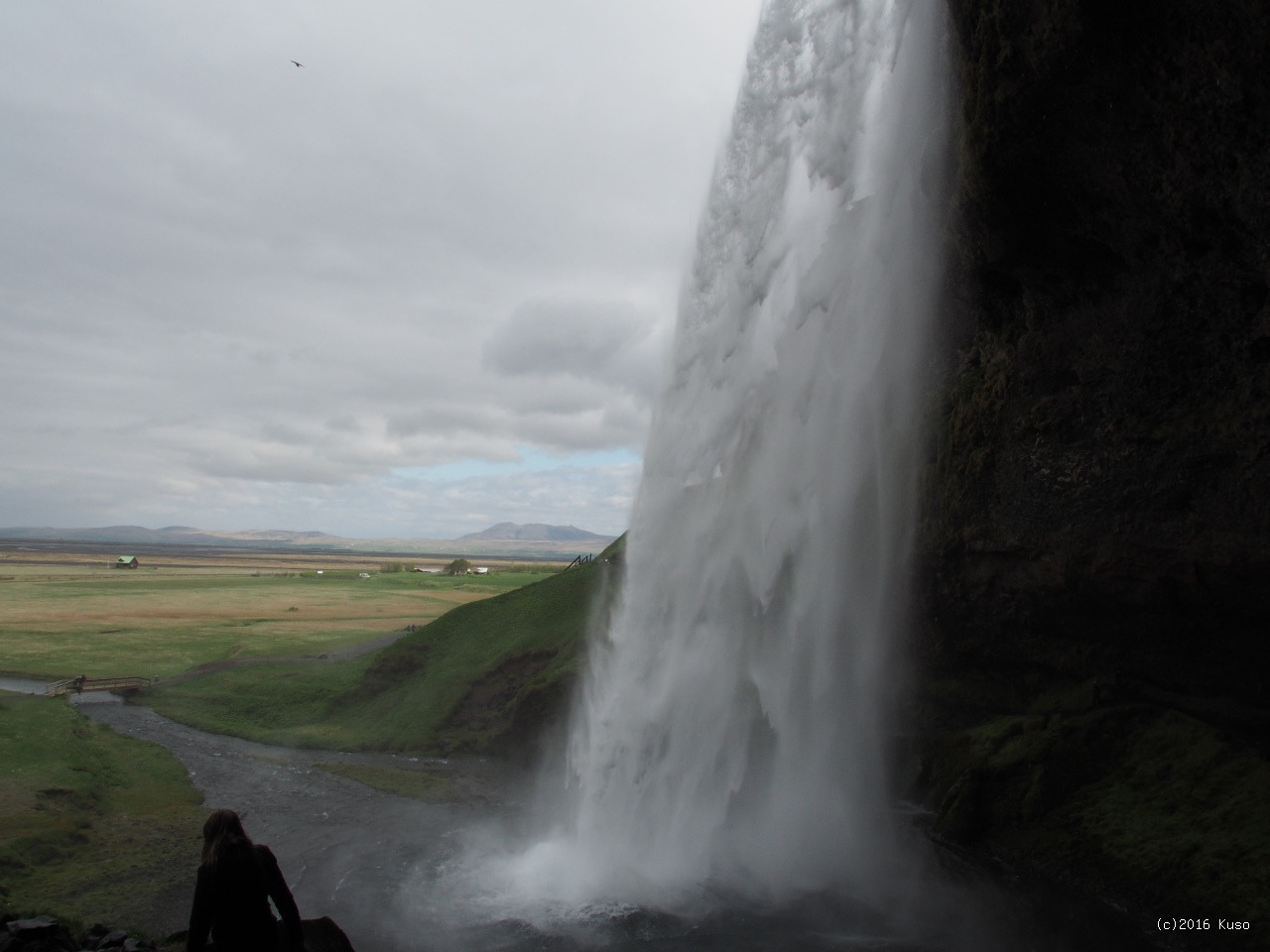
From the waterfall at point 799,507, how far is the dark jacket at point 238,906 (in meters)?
8.90

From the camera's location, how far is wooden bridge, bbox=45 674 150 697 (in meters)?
30.0

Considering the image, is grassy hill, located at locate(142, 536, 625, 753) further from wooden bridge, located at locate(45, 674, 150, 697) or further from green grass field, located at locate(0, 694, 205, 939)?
green grass field, located at locate(0, 694, 205, 939)

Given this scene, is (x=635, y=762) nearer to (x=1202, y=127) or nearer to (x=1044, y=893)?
(x=1044, y=893)

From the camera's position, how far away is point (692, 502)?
58.2 ft

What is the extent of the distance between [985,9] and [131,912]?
19056 mm

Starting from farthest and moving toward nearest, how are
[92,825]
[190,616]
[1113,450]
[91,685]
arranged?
[190,616]
[91,685]
[92,825]
[1113,450]

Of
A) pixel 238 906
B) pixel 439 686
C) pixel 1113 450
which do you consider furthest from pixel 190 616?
pixel 1113 450

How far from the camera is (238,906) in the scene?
7.18 metres

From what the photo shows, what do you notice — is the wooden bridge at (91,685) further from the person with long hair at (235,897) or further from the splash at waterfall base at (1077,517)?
the person with long hair at (235,897)

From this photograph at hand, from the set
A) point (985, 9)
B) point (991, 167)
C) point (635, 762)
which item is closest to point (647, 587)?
point (635, 762)

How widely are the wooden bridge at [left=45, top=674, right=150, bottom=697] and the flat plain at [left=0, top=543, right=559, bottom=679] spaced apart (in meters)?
1.60

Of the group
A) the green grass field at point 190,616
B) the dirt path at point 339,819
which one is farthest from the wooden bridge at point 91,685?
the dirt path at point 339,819

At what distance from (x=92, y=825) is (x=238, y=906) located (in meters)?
11.8

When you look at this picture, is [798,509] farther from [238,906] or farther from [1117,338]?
[238,906]
